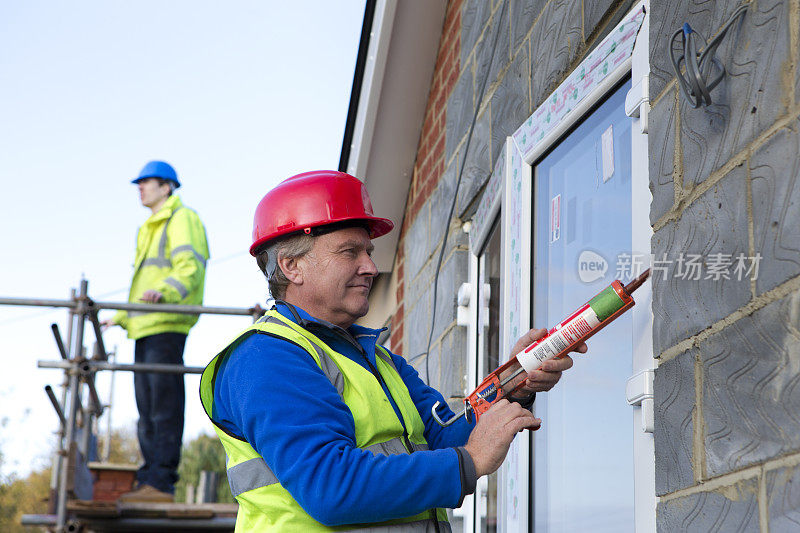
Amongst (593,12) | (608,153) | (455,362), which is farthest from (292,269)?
(455,362)

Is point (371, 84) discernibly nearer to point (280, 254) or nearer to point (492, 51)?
point (492, 51)

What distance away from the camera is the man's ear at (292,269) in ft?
8.12

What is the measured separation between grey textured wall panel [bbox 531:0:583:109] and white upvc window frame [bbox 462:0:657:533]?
0.25ft

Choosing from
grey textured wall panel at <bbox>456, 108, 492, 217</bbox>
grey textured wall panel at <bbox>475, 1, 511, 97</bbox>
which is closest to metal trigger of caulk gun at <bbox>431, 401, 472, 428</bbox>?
grey textured wall panel at <bbox>456, 108, 492, 217</bbox>

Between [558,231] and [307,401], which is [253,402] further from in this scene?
[558,231]

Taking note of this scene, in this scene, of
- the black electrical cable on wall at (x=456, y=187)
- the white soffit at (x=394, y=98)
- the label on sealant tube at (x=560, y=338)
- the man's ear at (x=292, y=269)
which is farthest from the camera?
the white soffit at (x=394, y=98)

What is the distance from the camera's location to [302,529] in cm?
209

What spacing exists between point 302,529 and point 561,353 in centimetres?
75

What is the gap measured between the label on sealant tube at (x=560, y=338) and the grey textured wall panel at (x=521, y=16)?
61.8 inches

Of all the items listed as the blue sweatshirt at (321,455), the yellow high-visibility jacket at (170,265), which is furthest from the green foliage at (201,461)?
the blue sweatshirt at (321,455)

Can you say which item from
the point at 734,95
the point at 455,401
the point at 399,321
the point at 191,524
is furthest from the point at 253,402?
the point at 191,524

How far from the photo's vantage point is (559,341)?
2.25 meters

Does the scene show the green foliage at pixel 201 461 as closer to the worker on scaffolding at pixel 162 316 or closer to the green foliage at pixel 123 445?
the green foliage at pixel 123 445

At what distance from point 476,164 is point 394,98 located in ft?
5.68
